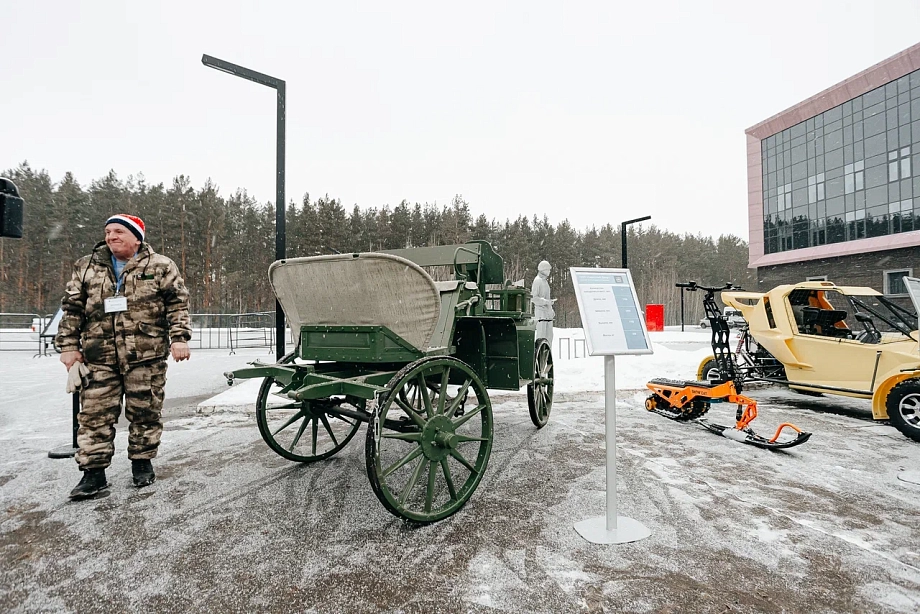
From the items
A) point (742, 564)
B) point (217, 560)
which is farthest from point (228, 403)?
point (742, 564)

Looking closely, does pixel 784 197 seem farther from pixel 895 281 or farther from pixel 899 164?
pixel 895 281

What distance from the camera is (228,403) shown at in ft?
22.1

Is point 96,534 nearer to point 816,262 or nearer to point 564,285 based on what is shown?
point 816,262

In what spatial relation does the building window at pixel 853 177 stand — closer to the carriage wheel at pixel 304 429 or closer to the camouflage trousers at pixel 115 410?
the carriage wheel at pixel 304 429

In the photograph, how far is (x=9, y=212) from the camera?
3.33 m

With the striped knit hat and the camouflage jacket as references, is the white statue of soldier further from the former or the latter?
the striped knit hat

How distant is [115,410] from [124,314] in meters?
0.70

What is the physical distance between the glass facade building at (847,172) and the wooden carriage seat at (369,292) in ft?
99.5

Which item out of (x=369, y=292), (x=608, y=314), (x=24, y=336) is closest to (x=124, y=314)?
(x=369, y=292)

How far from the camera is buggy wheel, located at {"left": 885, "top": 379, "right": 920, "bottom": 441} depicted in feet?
16.3

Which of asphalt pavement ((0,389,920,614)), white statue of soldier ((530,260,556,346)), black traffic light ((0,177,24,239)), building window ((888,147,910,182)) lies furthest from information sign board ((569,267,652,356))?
building window ((888,147,910,182))

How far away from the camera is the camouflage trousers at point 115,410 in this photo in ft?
11.0

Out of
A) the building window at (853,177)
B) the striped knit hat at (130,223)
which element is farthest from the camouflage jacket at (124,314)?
the building window at (853,177)

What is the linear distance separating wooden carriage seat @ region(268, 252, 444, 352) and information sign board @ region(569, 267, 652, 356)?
0.93 metres
